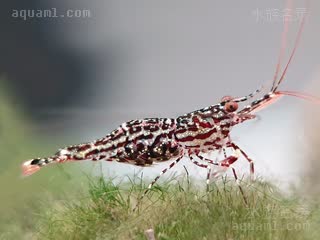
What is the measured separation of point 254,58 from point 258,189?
3.48 ft

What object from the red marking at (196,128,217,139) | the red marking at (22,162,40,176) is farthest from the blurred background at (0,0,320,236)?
the red marking at (196,128,217,139)

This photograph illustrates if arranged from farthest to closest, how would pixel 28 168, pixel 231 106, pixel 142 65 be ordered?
pixel 142 65 < pixel 28 168 < pixel 231 106

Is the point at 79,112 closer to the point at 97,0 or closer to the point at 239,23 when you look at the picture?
the point at 97,0

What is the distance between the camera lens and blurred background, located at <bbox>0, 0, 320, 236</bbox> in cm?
331

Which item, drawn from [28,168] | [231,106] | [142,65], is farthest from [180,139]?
[142,65]

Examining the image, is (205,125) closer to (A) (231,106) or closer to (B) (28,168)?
(A) (231,106)

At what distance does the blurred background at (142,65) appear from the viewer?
331cm

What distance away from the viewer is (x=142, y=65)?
11.8 ft

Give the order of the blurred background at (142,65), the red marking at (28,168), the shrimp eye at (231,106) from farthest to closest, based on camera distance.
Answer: the blurred background at (142,65)
the red marking at (28,168)
the shrimp eye at (231,106)

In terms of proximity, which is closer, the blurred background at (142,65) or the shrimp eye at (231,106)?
the shrimp eye at (231,106)

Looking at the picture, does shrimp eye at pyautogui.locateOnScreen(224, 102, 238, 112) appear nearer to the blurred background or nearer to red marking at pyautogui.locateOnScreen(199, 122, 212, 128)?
red marking at pyautogui.locateOnScreen(199, 122, 212, 128)

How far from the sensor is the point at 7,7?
372cm

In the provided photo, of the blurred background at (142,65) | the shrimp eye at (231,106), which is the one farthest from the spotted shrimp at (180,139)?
the blurred background at (142,65)

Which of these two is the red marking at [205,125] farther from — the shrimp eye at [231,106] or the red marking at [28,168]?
the red marking at [28,168]
